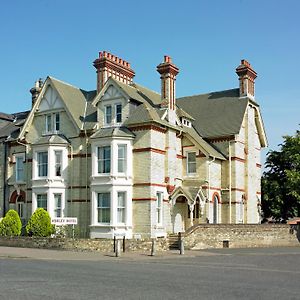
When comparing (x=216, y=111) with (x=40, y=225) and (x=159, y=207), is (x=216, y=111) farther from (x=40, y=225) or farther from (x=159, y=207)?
(x=40, y=225)

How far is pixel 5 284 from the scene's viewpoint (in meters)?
14.6

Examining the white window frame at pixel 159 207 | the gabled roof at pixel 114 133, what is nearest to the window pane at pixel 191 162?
the white window frame at pixel 159 207

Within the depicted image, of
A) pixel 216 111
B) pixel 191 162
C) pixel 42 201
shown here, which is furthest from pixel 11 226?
pixel 216 111

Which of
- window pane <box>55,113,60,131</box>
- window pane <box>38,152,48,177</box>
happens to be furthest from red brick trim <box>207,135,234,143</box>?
window pane <box>38,152,48,177</box>

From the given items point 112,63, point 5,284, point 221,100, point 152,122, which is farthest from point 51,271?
point 221,100

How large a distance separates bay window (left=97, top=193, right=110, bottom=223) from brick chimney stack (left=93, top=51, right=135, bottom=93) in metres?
8.84

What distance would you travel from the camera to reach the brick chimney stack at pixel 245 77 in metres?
44.5

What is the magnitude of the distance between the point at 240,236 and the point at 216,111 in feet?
39.6

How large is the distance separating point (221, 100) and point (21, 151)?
17.5 m

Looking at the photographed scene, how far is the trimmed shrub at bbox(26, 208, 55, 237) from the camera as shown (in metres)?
34.8

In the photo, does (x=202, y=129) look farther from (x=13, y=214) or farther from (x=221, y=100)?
(x=13, y=214)

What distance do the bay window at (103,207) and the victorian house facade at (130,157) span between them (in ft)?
0.24

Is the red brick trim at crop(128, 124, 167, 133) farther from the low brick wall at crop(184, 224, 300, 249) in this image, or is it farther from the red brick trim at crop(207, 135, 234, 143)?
the red brick trim at crop(207, 135, 234, 143)

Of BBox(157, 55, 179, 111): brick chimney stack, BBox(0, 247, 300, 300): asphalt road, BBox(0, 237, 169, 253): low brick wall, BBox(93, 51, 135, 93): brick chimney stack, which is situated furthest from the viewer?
BBox(93, 51, 135, 93): brick chimney stack
